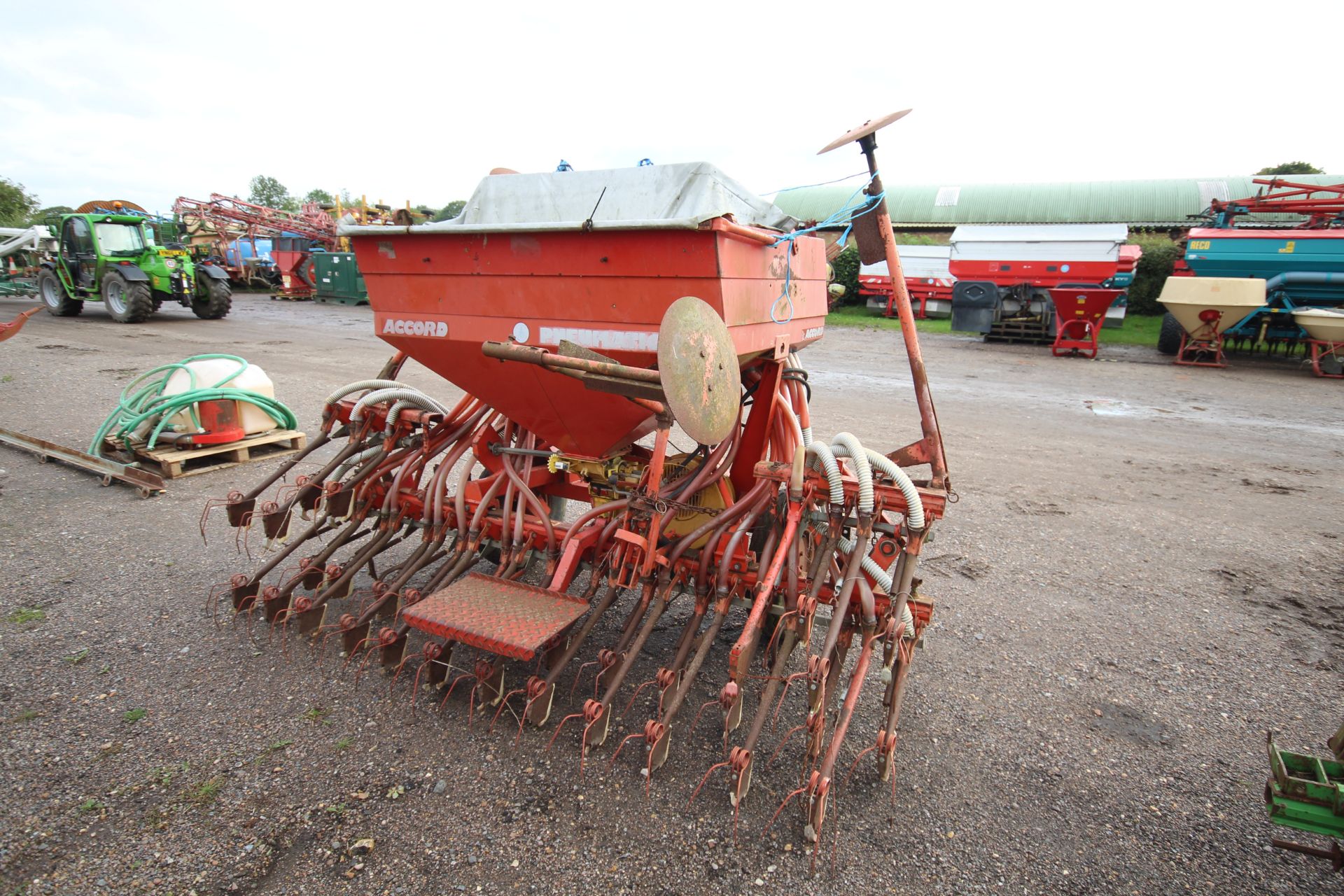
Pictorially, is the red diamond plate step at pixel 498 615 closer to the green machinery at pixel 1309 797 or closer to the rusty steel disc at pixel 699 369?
the rusty steel disc at pixel 699 369

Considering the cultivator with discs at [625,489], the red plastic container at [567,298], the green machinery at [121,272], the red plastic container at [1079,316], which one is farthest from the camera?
the green machinery at [121,272]

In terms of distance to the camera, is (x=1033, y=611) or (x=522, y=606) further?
(x=1033, y=611)

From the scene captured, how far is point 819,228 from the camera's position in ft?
9.73

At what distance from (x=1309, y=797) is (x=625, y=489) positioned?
2405 millimetres

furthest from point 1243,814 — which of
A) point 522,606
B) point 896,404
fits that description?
point 896,404

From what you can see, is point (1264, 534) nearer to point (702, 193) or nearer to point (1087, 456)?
point (1087, 456)

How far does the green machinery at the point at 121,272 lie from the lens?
1302cm

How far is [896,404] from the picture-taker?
26.8ft

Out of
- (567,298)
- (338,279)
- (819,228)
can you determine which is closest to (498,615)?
(567,298)

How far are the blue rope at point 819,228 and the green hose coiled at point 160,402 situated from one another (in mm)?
4366

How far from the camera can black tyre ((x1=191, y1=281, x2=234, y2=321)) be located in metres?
14.2

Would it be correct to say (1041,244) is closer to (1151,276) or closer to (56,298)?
(1151,276)

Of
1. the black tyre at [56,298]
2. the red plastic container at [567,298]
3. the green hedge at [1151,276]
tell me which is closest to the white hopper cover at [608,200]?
the red plastic container at [567,298]

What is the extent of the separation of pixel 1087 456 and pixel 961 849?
16.9 feet
